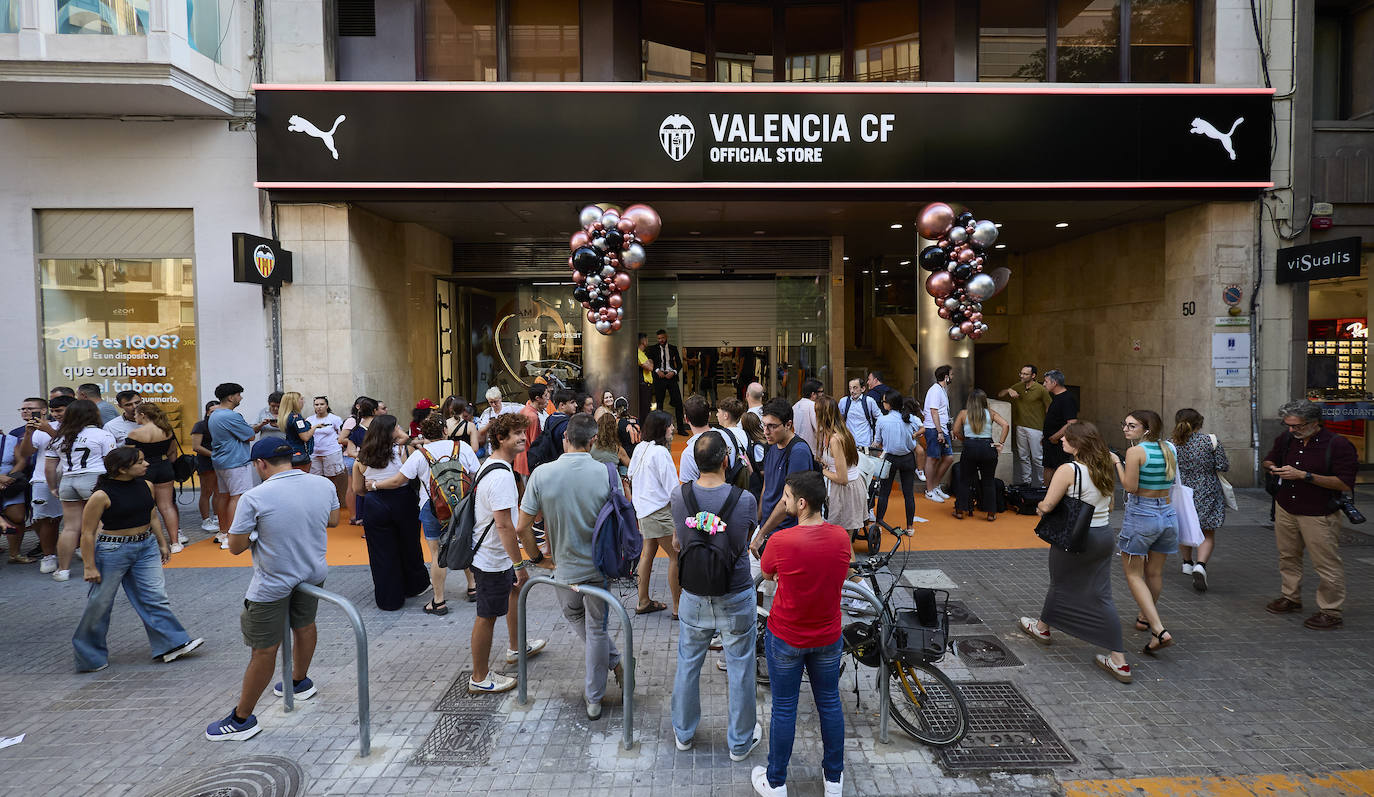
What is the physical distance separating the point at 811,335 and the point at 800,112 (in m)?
5.92

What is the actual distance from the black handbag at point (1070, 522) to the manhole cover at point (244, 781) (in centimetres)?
520

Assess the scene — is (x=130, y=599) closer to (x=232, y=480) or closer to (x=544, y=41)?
(x=232, y=480)

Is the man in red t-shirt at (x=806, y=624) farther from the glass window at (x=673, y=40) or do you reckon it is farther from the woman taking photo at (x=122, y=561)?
the glass window at (x=673, y=40)

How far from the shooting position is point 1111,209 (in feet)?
41.8

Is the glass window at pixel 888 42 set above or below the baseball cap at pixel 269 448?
above

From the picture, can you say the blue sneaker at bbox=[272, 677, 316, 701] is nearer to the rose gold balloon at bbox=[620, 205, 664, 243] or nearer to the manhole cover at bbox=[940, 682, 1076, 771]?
the manhole cover at bbox=[940, 682, 1076, 771]

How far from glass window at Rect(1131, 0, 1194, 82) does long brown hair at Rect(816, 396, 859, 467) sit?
9.49m

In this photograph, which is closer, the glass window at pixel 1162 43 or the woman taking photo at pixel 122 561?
the woman taking photo at pixel 122 561

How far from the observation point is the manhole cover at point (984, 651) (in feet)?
18.3

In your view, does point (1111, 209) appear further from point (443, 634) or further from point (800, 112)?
point (443, 634)

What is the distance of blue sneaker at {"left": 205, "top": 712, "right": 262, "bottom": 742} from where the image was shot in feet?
15.0

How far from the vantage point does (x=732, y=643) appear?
167 inches

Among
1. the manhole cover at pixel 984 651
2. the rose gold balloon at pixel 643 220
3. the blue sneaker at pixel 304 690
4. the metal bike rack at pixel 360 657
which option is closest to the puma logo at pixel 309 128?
the rose gold balloon at pixel 643 220

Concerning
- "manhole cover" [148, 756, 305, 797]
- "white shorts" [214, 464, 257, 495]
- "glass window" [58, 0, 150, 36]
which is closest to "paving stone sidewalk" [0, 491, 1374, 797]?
"manhole cover" [148, 756, 305, 797]
